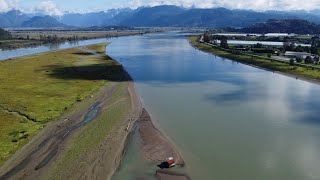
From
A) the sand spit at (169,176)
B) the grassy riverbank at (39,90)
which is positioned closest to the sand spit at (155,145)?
the sand spit at (169,176)

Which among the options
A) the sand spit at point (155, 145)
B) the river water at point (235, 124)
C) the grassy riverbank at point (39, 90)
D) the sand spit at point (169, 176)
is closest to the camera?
the sand spit at point (169, 176)

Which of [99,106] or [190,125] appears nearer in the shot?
[190,125]

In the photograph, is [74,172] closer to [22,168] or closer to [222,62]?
[22,168]

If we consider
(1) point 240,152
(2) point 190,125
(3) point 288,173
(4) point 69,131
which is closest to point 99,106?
(4) point 69,131

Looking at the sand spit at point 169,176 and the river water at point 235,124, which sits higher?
the river water at point 235,124

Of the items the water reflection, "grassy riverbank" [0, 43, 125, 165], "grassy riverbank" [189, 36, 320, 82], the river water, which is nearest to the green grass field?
"grassy riverbank" [0, 43, 125, 165]

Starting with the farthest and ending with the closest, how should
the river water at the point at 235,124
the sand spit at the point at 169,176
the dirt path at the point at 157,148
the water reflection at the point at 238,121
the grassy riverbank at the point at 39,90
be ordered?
the grassy riverbank at the point at 39,90 < the water reflection at the point at 238,121 < the river water at the point at 235,124 < the dirt path at the point at 157,148 < the sand spit at the point at 169,176

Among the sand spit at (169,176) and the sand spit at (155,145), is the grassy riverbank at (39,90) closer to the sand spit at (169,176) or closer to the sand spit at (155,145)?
the sand spit at (155,145)
